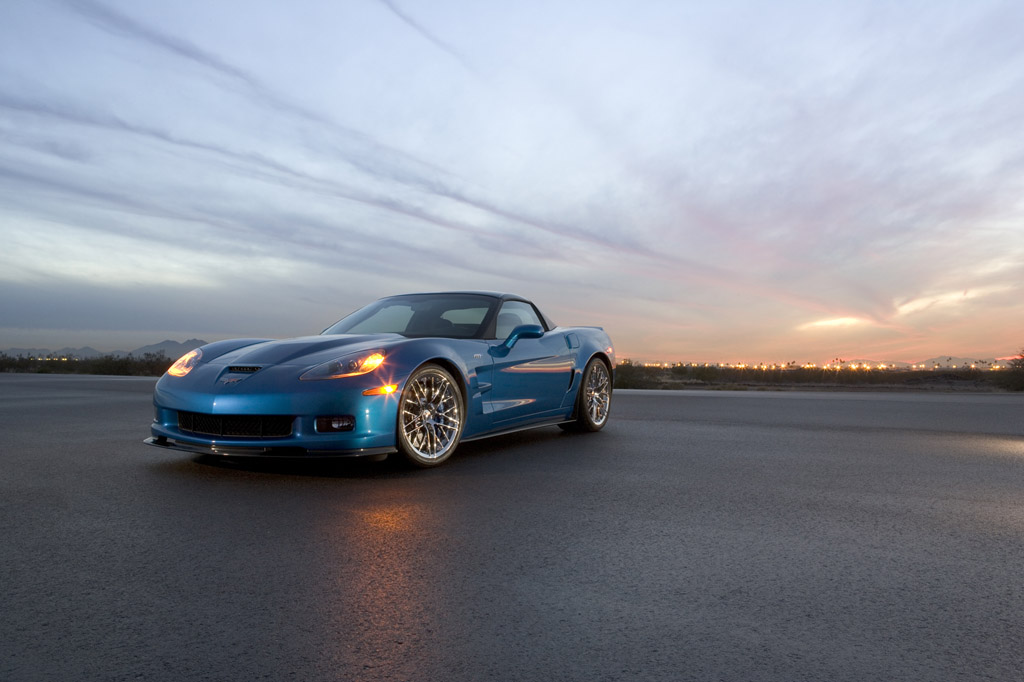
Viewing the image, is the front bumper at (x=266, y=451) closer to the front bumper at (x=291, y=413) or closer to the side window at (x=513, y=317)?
the front bumper at (x=291, y=413)

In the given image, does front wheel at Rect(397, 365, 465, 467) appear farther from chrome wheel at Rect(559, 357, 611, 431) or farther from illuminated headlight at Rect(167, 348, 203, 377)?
chrome wheel at Rect(559, 357, 611, 431)

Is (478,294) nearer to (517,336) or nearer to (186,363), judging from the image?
(517,336)

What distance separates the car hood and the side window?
116 centimetres

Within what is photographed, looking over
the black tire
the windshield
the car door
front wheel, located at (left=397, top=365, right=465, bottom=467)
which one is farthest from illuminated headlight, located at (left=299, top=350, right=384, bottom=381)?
the black tire

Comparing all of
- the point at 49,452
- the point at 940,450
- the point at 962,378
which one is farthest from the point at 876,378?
the point at 49,452

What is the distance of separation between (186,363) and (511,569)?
3644 mm

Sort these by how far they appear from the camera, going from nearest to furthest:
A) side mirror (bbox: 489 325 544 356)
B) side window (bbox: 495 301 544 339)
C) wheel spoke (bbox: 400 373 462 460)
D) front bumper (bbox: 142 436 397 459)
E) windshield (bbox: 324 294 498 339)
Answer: front bumper (bbox: 142 436 397 459) → wheel spoke (bbox: 400 373 462 460) → side mirror (bbox: 489 325 544 356) → windshield (bbox: 324 294 498 339) → side window (bbox: 495 301 544 339)

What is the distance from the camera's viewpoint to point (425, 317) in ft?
23.1

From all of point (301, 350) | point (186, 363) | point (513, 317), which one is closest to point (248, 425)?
point (301, 350)

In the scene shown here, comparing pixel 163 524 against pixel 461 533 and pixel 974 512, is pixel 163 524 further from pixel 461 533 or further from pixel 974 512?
pixel 974 512

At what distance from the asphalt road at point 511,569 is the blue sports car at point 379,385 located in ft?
0.92

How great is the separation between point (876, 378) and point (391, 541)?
56.7 m

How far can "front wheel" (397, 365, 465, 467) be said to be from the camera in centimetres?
563

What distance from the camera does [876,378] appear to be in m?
54.4
